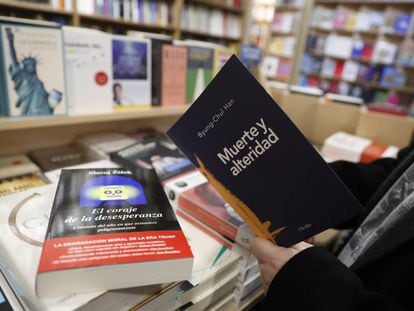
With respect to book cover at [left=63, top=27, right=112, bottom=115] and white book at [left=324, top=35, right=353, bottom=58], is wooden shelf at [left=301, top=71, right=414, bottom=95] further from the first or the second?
book cover at [left=63, top=27, right=112, bottom=115]

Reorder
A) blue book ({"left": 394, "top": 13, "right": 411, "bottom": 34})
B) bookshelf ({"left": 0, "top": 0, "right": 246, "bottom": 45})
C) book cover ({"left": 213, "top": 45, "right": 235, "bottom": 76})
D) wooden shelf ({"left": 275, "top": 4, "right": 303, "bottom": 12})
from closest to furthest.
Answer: book cover ({"left": 213, "top": 45, "right": 235, "bottom": 76}) → bookshelf ({"left": 0, "top": 0, "right": 246, "bottom": 45}) → blue book ({"left": 394, "top": 13, "right": 411, "bottom": 34}) → wooden shelf ({"left": 275, "top": 4, "right": 303, "bottom": 12})

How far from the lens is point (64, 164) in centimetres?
104

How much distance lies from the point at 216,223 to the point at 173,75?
681mm

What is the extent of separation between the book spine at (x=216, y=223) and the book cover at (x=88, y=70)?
1.53ft

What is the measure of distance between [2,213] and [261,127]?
1.75 feet

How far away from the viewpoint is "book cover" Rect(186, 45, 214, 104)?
3.98 feet

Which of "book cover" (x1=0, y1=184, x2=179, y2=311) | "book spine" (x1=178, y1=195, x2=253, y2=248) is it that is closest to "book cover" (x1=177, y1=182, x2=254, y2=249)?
"book spine" (x1=178, y1=195, x2=253, y2=248)

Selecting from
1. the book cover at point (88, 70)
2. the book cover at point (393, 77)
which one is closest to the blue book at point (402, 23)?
the book cover at point (393, 77)

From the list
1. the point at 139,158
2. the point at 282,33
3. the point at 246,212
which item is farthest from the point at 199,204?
the point at 282,33

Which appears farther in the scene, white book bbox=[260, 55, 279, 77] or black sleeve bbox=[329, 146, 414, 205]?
white book bbox=[260, 55, 279, 77]

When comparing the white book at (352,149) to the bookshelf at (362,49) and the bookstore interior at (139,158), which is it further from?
the bookshelf at (362,49)

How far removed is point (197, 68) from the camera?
1.25 m

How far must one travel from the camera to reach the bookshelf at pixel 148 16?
227 centimetres

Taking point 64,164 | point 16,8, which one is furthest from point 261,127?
point 16,8
